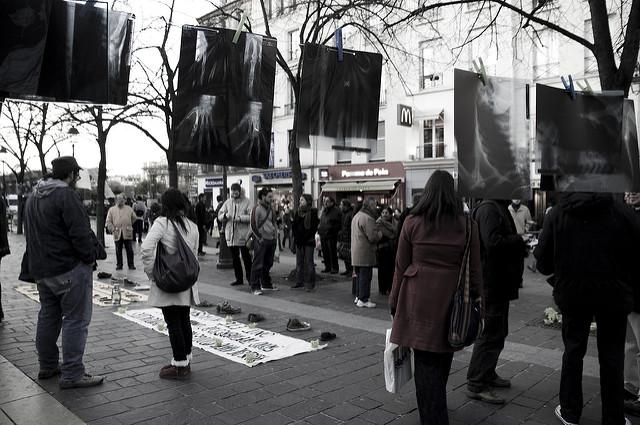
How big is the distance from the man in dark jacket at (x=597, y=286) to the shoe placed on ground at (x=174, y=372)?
3.32 meters

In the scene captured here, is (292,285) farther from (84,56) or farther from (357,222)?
(84,56)

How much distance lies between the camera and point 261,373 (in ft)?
15.9

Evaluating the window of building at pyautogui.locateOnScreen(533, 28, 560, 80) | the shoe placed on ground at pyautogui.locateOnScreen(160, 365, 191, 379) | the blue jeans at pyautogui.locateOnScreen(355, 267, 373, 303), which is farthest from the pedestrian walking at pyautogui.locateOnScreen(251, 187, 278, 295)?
the window of building at pyautogui.locateOnScreen(533, 28, 560, 80)

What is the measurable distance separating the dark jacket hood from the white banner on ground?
3268mm

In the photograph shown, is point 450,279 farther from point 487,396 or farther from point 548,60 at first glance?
point 548,60

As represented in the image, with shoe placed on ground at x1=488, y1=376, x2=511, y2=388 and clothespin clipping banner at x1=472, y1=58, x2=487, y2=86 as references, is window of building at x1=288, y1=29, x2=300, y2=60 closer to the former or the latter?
clothespin clipping banner at x1=472, y1=58, x2=487, y2=86

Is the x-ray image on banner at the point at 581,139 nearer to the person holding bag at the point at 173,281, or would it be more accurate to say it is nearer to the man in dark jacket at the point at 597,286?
the man in dark jacket at the point at 597,286

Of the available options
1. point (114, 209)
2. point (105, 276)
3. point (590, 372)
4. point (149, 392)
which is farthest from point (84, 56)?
point (114, 209)

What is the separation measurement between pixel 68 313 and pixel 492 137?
13.7ft

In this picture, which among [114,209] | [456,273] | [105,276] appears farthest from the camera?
[114,209]

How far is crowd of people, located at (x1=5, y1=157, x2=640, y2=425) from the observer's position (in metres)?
3.27

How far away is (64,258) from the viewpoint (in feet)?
14.3

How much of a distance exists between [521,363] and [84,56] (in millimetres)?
5130

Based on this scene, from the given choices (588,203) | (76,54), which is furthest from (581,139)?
(76,54)
